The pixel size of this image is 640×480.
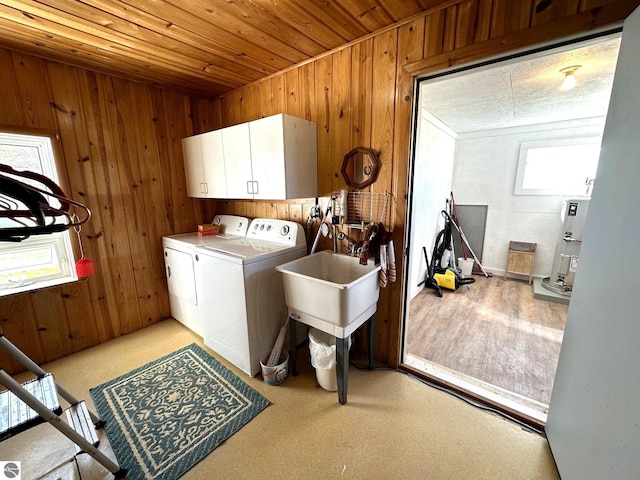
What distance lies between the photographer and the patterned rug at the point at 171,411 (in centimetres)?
143

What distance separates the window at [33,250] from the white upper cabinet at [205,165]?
1027 millimetres

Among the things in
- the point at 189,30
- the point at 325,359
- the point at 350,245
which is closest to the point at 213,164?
the point at 189,30

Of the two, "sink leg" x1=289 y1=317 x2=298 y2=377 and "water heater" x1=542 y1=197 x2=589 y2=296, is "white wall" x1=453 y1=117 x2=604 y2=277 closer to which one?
"water heater" x1=542 y1=197 x2=589 y2=296

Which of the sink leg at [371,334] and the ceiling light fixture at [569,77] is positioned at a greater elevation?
the ceiling light fixture at [569,77]

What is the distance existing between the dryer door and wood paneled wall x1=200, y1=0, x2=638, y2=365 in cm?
92

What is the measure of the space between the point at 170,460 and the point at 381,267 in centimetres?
165

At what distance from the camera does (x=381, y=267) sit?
1814mm

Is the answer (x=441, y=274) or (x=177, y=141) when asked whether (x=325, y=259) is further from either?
(x=441, y=274)

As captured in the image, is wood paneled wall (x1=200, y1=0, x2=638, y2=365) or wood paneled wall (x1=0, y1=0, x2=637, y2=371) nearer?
wood paneled wall (x1=200, y1=0, x2=638, y2=365)

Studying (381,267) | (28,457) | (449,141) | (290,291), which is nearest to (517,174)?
(449,141)

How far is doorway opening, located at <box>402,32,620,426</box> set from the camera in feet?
6.21

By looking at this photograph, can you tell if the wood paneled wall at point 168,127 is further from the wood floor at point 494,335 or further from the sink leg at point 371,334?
the wood floor at point 494,335

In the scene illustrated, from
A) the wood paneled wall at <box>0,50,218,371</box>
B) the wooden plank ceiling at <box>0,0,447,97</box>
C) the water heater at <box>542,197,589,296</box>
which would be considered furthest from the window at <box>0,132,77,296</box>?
the water heater at <box>542,197,589,296</box>

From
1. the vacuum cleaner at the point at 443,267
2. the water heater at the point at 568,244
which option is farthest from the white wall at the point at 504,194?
the vacuum cleaner at the point at 443,267
